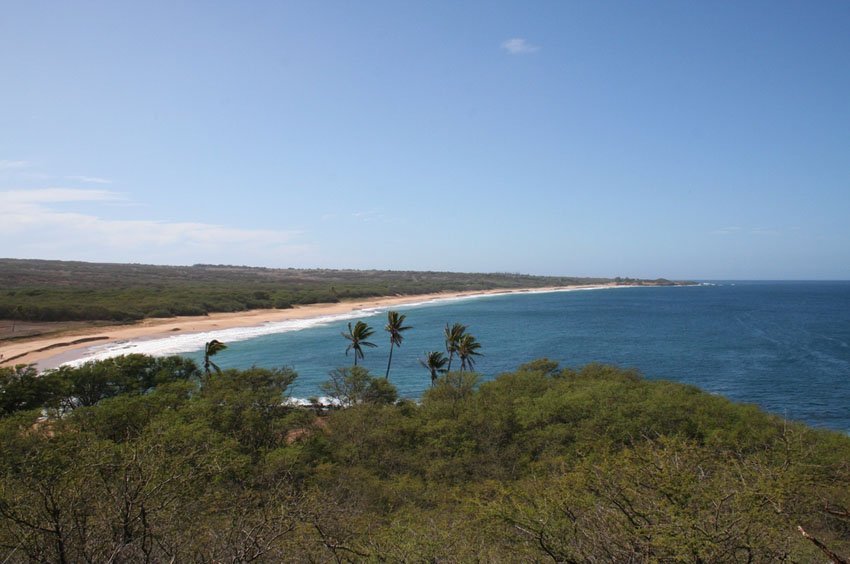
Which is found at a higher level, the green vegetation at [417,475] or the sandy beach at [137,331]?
the green vegetation at [417,475]

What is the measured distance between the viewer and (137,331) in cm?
8156

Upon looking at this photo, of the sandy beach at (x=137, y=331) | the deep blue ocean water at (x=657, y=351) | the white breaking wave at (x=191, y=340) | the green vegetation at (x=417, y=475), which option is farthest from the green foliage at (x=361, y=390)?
the sandy beach at (x=137, y=331)

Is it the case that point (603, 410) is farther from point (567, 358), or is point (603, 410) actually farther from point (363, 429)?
point (567, 358)

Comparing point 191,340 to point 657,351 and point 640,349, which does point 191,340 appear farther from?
point 657,351

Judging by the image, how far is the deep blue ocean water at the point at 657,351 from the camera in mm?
49375

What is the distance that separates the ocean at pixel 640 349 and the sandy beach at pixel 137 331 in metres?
6.94

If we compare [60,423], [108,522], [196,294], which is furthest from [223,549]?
[196,294]

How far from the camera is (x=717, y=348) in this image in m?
73.6

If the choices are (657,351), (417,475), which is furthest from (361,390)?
(657,351)

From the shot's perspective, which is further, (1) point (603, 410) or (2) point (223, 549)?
(1) point (603, 410)

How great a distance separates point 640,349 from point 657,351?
2608 mm

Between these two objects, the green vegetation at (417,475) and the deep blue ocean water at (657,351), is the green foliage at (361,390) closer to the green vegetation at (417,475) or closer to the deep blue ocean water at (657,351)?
the green vegetation at (417,475)

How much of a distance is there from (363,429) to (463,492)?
23.0ft

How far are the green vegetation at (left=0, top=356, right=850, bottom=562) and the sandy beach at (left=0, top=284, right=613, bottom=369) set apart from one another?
28.5m
